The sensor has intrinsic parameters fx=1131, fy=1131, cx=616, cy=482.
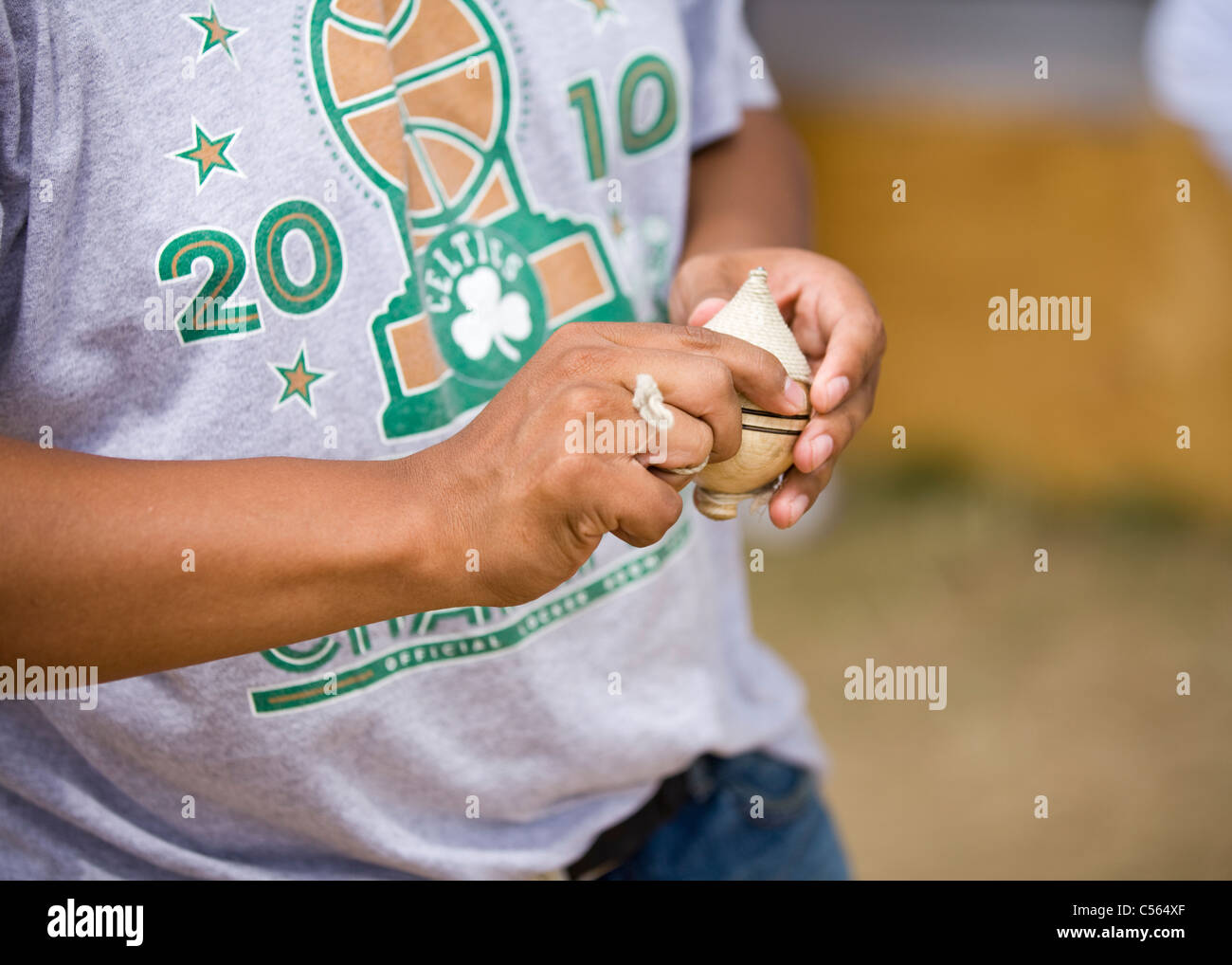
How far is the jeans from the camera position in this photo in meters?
1.32

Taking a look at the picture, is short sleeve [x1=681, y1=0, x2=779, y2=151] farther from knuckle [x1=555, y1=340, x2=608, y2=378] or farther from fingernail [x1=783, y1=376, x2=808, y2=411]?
knuckle [x1=555, y1=340, x2=608, y2=378]

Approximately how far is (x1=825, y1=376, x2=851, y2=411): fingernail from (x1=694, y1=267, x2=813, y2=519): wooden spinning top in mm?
22

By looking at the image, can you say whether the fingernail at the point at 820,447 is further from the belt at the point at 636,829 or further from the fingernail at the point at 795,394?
the belt at the point at 636,829

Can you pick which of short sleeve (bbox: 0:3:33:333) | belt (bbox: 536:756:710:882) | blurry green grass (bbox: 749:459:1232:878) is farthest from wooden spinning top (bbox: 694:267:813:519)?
blurry green grass (bbox: 749:459:1232:878)

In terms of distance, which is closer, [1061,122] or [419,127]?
[419,127]

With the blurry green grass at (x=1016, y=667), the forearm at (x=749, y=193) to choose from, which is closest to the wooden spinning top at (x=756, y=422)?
the forearm at (x=749, y=193)

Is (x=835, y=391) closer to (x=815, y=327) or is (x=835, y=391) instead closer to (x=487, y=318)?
(x=815, y=327)

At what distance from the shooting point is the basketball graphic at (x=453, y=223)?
106 centimetres

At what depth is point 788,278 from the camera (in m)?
1.19

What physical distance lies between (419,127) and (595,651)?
1.84 feet

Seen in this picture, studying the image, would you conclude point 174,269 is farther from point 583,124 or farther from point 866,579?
point 866,579

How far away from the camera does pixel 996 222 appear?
4.24 m
